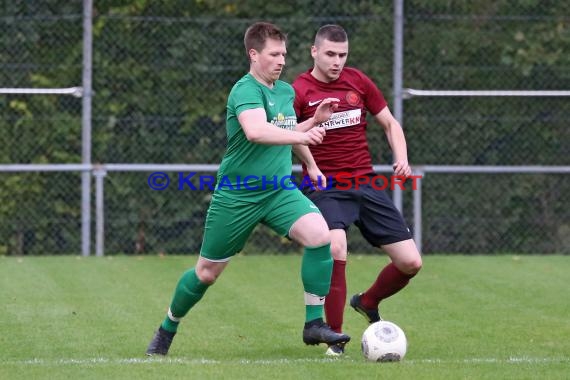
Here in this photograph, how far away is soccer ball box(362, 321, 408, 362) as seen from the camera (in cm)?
637

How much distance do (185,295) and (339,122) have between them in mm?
1524

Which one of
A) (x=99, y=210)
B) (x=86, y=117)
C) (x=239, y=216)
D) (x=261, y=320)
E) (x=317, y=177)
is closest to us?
(x=239, y=216)

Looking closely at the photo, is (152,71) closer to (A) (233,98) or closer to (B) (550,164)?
(B) (550,164)

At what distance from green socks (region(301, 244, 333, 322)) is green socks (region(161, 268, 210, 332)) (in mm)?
578

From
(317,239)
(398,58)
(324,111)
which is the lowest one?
(317,239)

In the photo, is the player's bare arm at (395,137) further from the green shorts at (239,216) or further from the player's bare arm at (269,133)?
the player's bare arm at (269,133)

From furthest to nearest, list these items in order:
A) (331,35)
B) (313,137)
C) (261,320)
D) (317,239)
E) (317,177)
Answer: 1. (261,320)
2. (331,35)
3. (317,177)
4. (317,239)
5. (313,137)

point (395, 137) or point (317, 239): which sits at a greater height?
point (395, 137)

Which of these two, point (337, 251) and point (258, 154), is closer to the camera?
point (258, 154)

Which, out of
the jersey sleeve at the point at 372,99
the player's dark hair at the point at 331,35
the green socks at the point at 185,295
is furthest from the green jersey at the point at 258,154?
the jersey sleeve at the point at 372,99

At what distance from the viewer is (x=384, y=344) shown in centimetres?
636

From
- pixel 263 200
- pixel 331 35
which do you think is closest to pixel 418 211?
pixel 331 35

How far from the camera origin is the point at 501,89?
41.0 feet

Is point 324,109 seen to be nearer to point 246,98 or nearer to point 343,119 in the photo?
point 246,98
